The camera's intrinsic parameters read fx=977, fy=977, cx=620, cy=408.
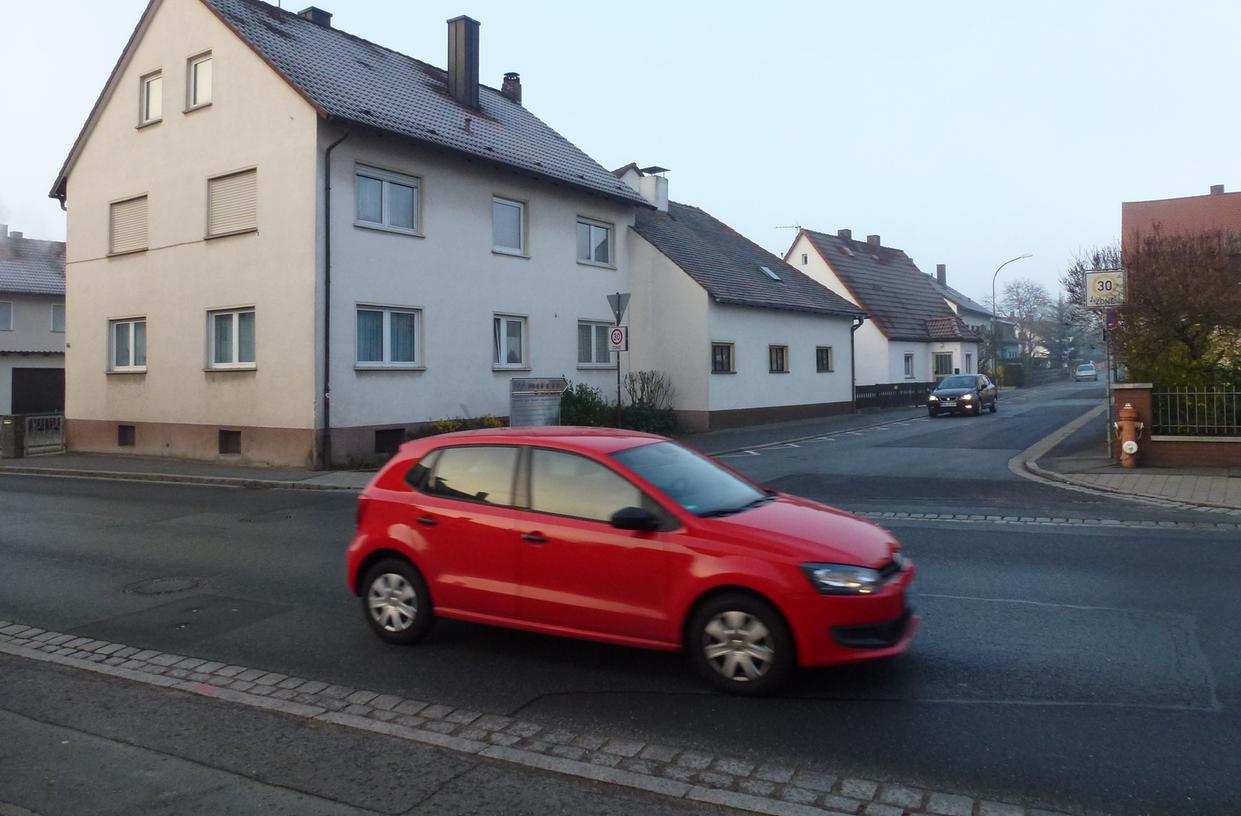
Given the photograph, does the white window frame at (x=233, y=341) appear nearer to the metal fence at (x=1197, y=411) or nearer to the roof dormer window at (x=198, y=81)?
the roof dormer window at (x=198, y=81)

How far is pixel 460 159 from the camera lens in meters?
22.0

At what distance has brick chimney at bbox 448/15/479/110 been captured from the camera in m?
25.4

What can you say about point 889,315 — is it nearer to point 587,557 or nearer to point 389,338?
point 389,338

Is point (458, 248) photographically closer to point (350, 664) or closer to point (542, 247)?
point (542, 247)

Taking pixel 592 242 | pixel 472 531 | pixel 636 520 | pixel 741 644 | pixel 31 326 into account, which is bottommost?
pixel 741 644

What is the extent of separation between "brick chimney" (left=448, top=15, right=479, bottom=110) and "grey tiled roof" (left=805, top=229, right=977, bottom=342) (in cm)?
2532

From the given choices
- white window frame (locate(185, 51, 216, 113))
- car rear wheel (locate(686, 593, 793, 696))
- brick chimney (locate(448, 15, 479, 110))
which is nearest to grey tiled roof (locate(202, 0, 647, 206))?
brick chimney (locate(448, 15, 479, 110))

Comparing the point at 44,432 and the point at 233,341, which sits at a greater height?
the point at 233,341

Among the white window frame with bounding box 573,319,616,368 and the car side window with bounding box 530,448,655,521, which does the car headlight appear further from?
the white window frame with bounding box 573,319,616,368

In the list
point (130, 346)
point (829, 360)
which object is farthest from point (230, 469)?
point (829, 360)

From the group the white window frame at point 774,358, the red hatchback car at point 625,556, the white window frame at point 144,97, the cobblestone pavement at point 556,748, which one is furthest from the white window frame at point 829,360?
the cobblestone pavement at point 556,748

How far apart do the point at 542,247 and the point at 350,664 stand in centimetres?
1903

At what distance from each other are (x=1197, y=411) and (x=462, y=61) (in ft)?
62.1

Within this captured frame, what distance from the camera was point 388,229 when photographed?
2017cm
